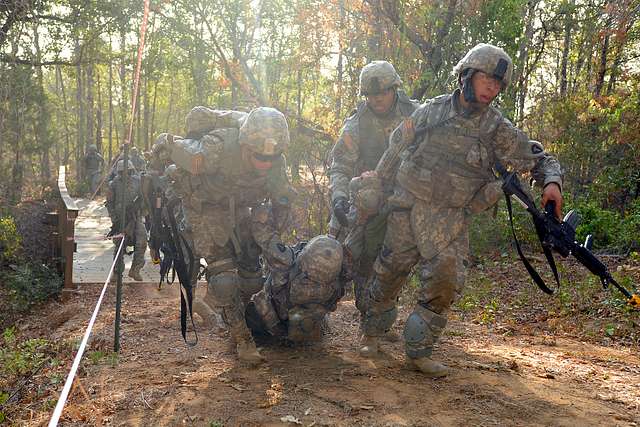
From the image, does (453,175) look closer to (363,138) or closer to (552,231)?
(552,231)

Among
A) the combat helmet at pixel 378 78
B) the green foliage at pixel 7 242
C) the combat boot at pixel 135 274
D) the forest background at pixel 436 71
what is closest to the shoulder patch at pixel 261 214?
the combat helmet at pixel 378 78

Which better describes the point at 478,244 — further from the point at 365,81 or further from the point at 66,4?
the point at 66,4

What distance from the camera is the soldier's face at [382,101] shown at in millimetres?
5160

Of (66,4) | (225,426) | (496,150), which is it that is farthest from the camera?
(66,4)

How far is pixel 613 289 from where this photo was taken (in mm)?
7211

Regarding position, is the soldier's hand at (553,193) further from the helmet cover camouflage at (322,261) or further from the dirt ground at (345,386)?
the helmet cover camouflage at (322,261)

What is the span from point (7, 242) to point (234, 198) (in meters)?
7.00

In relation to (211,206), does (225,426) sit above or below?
below

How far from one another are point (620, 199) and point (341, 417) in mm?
10502

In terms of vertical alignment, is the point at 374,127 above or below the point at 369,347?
above

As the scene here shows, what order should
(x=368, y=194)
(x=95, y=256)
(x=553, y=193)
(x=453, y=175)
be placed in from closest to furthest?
(x=553, y=193)
(x=453, y=175)
(x=368, y=194)
(x=95, y=256)

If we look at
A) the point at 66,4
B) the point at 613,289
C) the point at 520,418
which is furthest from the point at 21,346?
the point at 66,4

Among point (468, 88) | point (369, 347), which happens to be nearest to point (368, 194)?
point (468, 88)

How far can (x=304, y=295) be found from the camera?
4.57m
